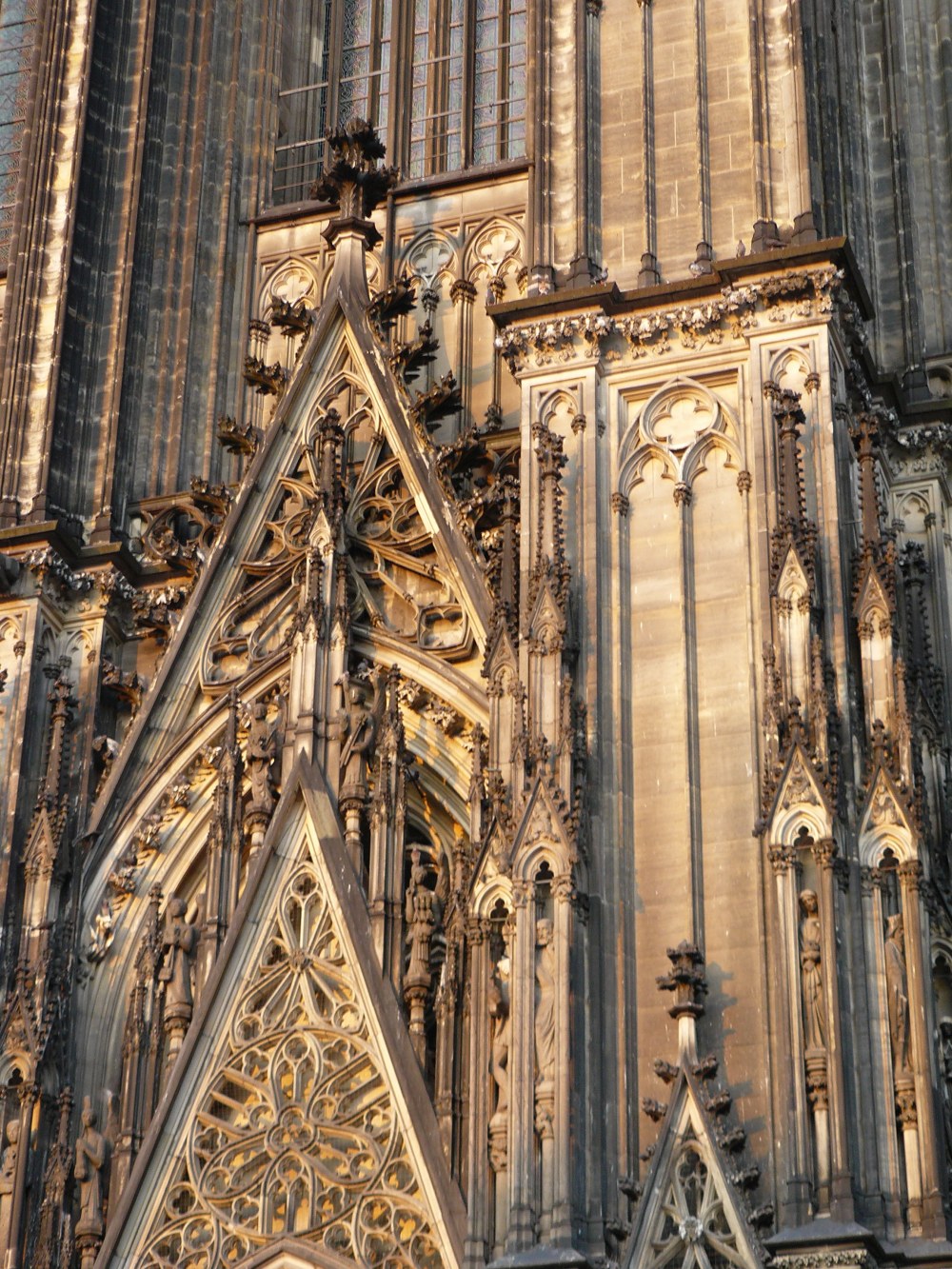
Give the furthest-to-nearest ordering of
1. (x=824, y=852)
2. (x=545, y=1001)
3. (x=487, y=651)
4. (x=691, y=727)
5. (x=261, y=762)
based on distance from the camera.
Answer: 1. (x=261, y=762)
2. (x=487, y=651)
3. (x=691, y=727)
4. (x=545, y=1001)
5. (x=824, y=852)

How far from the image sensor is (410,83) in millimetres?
27953

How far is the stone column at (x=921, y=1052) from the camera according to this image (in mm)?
18172

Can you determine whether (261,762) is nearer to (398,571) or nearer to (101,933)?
(101,933)

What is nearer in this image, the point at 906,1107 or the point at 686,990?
the point at 906,1107

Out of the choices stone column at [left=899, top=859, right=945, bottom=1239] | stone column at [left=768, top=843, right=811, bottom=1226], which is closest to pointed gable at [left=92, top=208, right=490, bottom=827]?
stone column at [left=768, top=843, right=811, bottom=1226]

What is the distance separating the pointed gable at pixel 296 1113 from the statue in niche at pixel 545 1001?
136cm

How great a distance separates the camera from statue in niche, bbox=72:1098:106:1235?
68.5 ft

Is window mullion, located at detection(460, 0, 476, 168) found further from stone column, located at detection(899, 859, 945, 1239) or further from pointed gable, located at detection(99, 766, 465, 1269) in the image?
stone column, located at detection(899, 859, 945, 1239)

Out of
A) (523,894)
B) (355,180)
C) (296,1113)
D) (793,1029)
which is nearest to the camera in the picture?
(793,1029)

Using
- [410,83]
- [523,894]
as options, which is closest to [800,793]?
[523,894]

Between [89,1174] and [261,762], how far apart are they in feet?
10.8

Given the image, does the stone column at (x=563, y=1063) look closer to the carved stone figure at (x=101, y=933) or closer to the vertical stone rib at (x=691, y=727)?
the vertical stone rib at (x=691, y=727)

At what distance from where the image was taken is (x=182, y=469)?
25.6m

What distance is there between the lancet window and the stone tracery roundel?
8.62 meters
